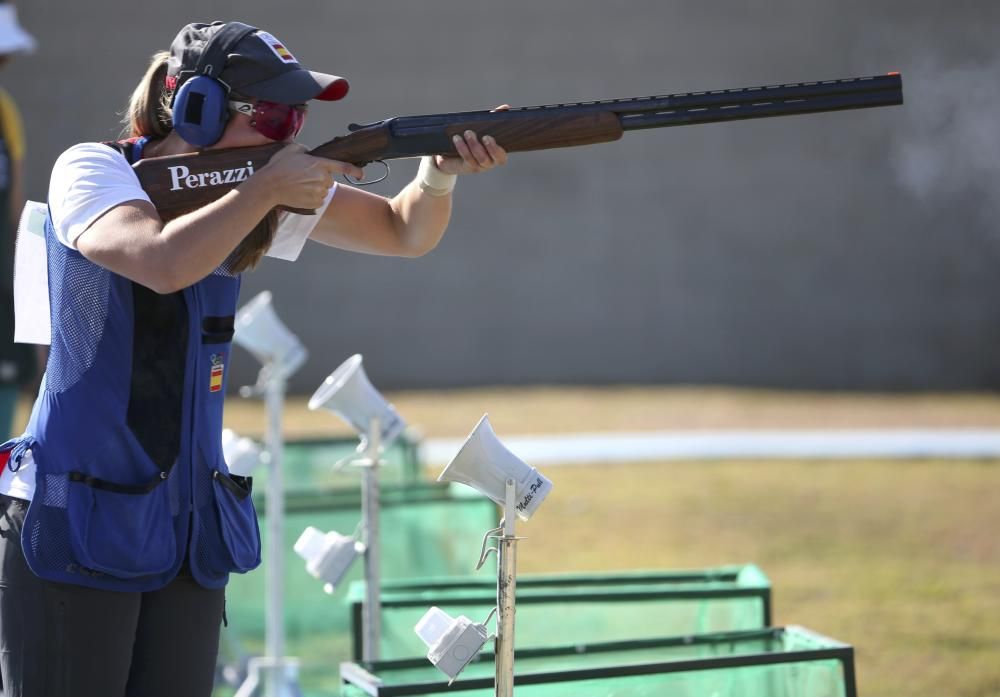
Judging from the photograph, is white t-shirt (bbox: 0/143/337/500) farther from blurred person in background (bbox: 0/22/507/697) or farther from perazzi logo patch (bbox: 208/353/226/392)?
perazzi logo patch (bbox: 208/353/226/392)

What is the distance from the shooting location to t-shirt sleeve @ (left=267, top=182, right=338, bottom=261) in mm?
2691

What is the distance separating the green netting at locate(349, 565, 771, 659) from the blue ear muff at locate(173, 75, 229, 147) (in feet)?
6.01

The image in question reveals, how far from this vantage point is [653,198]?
15.5 meters

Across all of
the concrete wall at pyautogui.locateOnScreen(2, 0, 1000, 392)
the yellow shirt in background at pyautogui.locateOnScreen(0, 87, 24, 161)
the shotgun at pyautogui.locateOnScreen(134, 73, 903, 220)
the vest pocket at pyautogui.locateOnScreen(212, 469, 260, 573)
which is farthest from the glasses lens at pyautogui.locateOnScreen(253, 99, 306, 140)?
the concrete wall at pyautogui.locateOnScreen(2, 0, 1000, 392)

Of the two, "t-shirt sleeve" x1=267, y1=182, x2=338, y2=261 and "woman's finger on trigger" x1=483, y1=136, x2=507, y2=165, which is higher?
"woman's finger on trigger" x1=483, y1=136, x2=507, y2=165

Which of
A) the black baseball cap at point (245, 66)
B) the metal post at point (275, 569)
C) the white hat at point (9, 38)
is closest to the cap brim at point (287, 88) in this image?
the black baseball cap at point (245, 66)

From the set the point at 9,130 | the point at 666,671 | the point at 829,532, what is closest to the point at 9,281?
the point at 9,130

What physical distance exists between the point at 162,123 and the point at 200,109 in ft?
0.58

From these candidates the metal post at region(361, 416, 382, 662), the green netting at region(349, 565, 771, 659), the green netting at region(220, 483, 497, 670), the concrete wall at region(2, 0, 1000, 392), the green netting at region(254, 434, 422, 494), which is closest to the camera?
the metal post at region(361, 416, 382, 662)

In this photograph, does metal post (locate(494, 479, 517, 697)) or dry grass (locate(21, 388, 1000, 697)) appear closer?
metal post (locate(494, 479, 517, 697))

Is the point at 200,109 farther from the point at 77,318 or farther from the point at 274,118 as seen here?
the point at 77,318

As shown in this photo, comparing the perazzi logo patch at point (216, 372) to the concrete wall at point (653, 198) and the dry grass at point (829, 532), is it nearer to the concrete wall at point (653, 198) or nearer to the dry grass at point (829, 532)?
the dry grass at point (829, 532)

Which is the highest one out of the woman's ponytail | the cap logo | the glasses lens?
the cap logo

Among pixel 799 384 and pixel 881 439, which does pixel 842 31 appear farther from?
pixel 881 439
